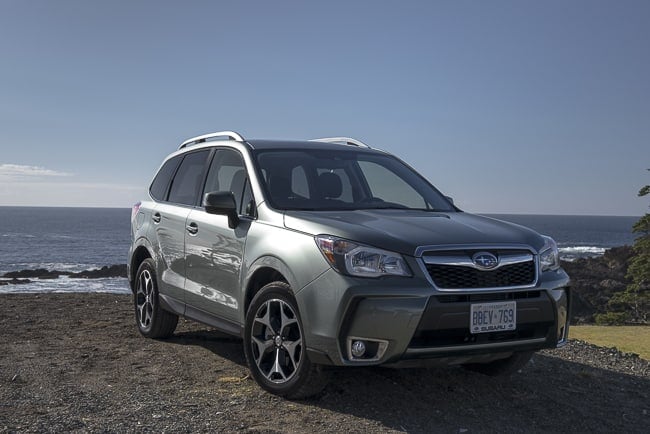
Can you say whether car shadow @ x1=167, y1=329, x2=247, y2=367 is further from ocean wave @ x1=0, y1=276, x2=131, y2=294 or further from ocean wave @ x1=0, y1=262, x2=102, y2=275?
ocean wave @ x1=0, y1=262, x2=102, y2=275

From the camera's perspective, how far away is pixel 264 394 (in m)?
4.93

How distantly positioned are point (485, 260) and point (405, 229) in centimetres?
55

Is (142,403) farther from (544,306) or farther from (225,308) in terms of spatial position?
(544,306)

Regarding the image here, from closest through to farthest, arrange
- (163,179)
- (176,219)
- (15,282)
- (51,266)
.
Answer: (176,219), (163,179), (15,282), (51,266)

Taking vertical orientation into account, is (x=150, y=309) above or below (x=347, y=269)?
below

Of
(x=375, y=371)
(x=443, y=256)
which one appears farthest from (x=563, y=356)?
(x=443, y=256)

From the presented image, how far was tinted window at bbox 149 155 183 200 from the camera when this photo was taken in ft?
23.6

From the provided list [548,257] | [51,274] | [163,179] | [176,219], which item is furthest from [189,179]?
[51,274]

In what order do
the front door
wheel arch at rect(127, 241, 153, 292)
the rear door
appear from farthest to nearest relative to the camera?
wheel arch at rect(127, 241, 153, 292) < the rear door < the front door

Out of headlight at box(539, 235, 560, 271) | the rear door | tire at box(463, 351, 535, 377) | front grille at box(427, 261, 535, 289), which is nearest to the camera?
front grille at box(427, 261, 535, 289)

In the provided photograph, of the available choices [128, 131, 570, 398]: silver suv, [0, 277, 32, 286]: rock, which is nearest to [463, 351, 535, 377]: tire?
[128, 131, 570, 398]: silver suv

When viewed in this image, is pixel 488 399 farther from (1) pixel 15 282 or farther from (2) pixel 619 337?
(1) pixel 15 282

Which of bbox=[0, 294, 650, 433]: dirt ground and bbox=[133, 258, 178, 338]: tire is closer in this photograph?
bbox=[0, 294, 650, 433]: dirt ground

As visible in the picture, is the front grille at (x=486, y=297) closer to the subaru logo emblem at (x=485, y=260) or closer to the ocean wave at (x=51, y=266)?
the subaru logo emblem at (x=485, y=260)
